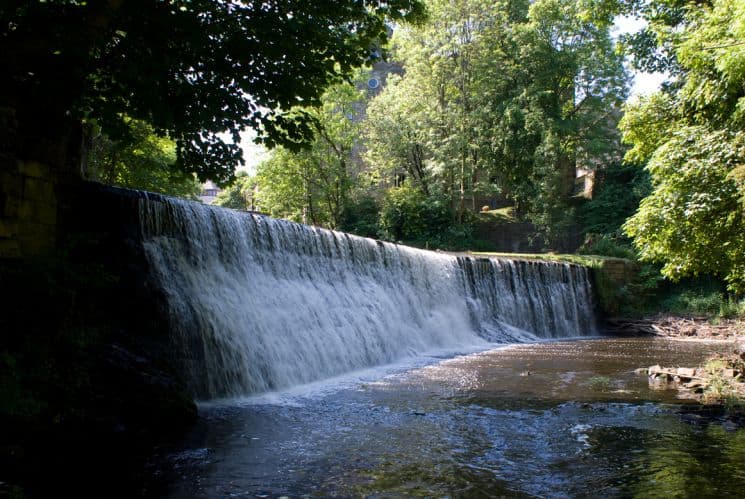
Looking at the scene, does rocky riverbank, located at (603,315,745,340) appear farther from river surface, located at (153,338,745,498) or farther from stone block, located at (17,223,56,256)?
stone block, located at (17,223,56,256)

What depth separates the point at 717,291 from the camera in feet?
71.8

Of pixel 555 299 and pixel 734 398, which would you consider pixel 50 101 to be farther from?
pixel 555 299

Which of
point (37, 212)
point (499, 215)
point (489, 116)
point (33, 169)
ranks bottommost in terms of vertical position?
point (37, 212)

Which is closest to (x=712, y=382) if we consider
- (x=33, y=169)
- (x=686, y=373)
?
(x=686, y=373)

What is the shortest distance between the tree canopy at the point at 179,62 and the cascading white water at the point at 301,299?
215 cm

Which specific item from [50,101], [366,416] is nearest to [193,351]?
[366,416]

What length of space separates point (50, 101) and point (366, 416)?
486 centimetres

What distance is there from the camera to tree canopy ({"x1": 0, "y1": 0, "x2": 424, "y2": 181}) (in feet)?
18.4

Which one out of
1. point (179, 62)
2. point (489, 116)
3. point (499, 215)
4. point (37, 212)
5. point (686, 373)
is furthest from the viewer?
point (499, 215)

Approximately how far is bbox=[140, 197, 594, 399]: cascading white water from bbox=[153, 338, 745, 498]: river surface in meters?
0.97

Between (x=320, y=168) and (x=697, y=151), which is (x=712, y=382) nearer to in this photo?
(x=697, y=151)

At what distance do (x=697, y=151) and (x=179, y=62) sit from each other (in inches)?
288

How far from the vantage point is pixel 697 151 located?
8484 millimetres

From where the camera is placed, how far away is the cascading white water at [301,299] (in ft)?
28.4
